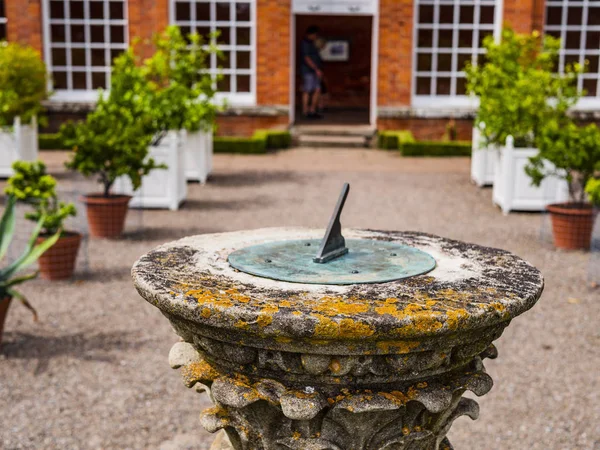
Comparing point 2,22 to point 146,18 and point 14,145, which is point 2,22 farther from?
point 14,145

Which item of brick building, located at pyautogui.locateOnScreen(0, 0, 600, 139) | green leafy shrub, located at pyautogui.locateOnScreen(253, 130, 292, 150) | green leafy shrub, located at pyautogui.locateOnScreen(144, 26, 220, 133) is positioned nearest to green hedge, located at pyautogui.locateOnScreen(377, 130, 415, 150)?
brick building, located at pyautogui.locateOnScreen(0, 0, 600, 139)

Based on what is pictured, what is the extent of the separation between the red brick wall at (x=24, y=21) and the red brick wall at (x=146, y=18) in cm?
193

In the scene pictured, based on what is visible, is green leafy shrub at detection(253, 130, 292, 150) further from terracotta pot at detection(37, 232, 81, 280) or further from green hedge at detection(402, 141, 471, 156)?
terracotta pot at detection(37, 232, 81, 280)

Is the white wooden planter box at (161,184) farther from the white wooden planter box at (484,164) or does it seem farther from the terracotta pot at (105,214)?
the white wooden planter box at (484,164)

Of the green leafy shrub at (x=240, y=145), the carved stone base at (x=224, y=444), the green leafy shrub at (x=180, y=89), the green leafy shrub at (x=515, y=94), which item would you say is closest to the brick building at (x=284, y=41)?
the green leafy shrub at (x=240, y=145)

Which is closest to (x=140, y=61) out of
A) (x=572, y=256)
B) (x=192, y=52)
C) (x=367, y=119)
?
(x=192, y=52)

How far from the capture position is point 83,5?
17.7 m

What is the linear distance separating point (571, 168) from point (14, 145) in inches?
328

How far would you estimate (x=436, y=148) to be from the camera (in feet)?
53.1

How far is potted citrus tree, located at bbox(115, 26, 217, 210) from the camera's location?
34.9ft

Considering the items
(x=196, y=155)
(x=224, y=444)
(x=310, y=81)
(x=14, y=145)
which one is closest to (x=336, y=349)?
(x=224, y=444)

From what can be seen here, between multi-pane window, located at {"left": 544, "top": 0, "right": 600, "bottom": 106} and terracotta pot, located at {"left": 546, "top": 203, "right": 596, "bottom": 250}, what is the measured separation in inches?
380

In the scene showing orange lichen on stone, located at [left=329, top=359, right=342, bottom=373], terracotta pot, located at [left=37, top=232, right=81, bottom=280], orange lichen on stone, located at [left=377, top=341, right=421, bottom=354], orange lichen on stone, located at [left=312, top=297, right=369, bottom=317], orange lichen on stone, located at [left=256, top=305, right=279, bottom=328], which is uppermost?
orange lichen on stone, located at [left=312, top=297, right=369, bottom=317]

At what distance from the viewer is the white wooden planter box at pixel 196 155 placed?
12523mm
